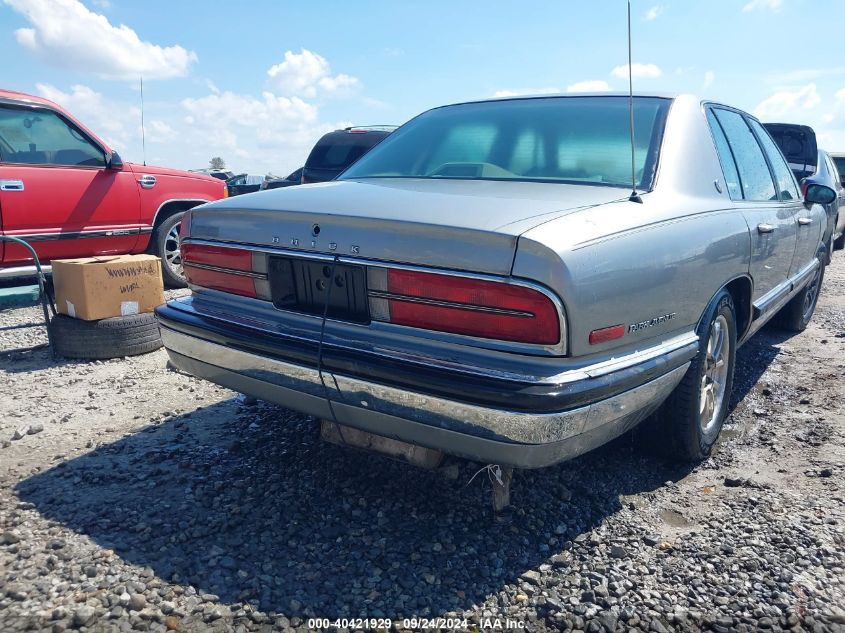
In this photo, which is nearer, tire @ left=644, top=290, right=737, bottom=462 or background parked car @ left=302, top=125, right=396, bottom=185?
tire @ left=644, top=290, right=737, bottom=462

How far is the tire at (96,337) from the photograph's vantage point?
427 centimetres

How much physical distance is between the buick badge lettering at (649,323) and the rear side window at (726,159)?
1.06 m

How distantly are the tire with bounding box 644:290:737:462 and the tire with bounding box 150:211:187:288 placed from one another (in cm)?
494

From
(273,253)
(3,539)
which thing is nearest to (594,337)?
(273,253)

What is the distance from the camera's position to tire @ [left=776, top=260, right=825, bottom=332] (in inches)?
208

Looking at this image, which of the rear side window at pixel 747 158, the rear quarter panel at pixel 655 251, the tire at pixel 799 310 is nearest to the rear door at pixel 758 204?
the rear side window at pixel 747 158

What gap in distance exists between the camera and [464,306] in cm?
201

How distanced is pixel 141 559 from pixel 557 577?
1.35 meters

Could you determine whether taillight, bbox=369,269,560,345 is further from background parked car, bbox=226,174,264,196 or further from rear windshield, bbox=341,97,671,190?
background parked car, bbox=226,174,264,196

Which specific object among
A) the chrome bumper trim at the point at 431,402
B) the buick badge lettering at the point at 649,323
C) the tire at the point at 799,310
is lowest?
the tire at the point at 799,310

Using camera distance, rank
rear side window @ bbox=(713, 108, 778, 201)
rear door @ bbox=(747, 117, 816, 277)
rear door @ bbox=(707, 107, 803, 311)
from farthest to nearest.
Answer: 1. rear door @ bbox=(747, 117, 816, 277)
2. rear side window @ bbox=(713, 108, 778, 201)
3. rear door @ bbox=(707, 107, 803, 311)

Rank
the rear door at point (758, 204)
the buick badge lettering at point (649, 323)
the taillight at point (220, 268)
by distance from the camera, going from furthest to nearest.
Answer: the rear door at point (758, 204), the taillight at point (220, 268), the buick badge lettering at point (649, 323)

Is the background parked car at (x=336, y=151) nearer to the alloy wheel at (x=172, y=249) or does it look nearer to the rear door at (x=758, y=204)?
the alloy wheel at (x=172, y=249)

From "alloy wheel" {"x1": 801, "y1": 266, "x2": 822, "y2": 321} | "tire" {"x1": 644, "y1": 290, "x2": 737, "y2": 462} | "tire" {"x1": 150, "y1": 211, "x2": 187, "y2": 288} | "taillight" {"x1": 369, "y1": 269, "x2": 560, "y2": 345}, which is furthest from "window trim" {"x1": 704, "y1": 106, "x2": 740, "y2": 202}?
"tire" {"x1": 150, "y1": 211, "x2": 187, "y2": 288}
